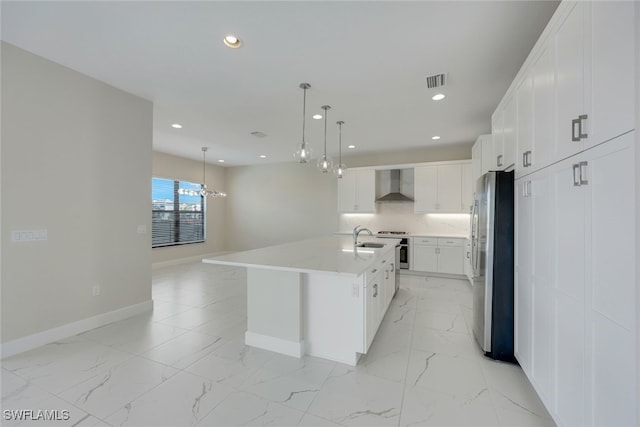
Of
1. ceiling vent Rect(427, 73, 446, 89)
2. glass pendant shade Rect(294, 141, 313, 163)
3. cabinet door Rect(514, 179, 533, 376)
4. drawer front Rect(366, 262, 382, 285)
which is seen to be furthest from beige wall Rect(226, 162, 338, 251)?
cabinet door Rect(514, 179, 533, 376)

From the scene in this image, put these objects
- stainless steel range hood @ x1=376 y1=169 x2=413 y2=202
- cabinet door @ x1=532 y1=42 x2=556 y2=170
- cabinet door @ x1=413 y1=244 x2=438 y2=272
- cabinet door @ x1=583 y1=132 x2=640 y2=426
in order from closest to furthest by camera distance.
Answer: cabinet door @ x1=583 y1=132 x2=640 y2=426 → cabinet door @ x1=532 y1=42 x2=556 y2=170 → cabinet door @ x1=413 y1=244 x2=438 y2=272 → stainless steel range hood @ x1=376 y1=169 x2=413 y2=202

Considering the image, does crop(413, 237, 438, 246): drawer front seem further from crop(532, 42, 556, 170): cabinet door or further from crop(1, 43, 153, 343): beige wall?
crop(1, 43, 153, 343): beige wall

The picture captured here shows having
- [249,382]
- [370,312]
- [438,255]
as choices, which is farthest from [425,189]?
[249,382]

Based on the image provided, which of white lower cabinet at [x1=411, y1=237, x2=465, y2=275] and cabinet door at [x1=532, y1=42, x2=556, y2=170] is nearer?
cabinet door at [x1=532, y1=42, x2=556, y2=170]

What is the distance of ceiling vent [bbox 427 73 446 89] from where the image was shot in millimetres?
2670

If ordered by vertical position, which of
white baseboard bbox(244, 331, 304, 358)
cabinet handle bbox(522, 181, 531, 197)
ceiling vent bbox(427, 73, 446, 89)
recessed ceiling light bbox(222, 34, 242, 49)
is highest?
recessed ceiling light bbox(222, 34, 242, 49)

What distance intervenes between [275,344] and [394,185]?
466cm

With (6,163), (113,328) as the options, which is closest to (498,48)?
(6,163)

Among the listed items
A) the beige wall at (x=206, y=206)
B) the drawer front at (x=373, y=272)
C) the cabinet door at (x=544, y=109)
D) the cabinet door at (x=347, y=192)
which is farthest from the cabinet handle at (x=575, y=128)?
the beige wall at (x=206, y=206)

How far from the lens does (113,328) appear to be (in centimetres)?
287

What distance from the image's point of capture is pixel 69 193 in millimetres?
2707

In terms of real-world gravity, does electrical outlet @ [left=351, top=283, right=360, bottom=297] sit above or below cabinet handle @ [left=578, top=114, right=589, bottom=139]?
below

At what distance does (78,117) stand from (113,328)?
240 cm

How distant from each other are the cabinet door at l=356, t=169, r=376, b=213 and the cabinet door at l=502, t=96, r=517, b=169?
3.56 m
